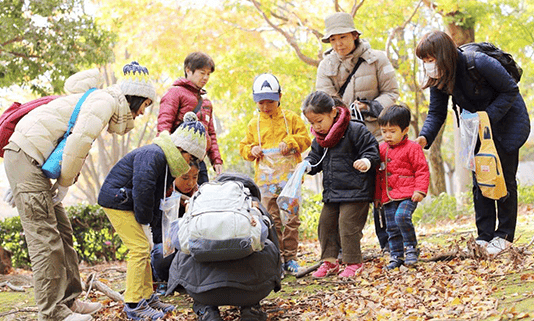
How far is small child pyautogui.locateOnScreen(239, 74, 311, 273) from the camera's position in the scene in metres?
5.11

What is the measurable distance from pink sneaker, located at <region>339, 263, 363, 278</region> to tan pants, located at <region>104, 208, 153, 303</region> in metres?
1.66

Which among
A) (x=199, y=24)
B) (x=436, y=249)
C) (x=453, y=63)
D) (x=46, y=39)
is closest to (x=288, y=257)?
(x=436, y=249)

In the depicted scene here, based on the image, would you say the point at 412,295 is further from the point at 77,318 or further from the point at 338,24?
the point at 338,24

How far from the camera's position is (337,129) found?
4.66 metres

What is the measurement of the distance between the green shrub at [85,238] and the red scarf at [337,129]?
16.4ft

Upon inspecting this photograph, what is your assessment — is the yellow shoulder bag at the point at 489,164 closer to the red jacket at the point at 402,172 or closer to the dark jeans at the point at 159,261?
the red jacket at the point at 402,172

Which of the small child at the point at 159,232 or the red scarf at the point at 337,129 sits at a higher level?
the red scarf at the point at 337,129

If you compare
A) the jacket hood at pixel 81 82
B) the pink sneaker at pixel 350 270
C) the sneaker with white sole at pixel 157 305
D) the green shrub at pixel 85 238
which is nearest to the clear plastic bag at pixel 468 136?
the pink sneaker at pixel 350 270

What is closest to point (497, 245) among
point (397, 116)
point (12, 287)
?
point (397, 116)

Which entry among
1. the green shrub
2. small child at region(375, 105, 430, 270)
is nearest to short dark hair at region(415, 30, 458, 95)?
small child at region(375, 105, 430, 270)

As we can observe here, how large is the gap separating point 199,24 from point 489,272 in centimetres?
945

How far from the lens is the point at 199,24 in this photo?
39.3 feet

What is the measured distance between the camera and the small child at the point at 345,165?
15.3 ft

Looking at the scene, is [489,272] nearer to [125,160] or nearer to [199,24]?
[125,160]
